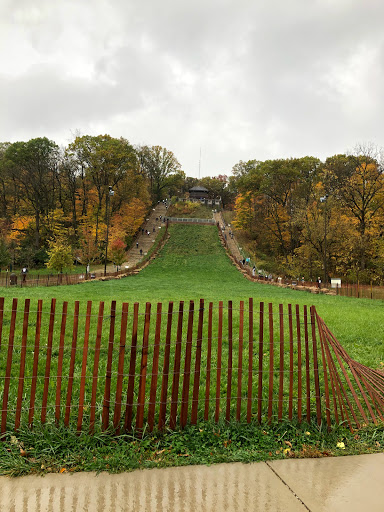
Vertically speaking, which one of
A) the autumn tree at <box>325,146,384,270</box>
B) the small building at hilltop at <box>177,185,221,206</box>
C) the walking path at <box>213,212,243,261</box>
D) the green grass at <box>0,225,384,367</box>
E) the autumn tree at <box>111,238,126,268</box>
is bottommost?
the green grass at <box>0,225,384,367</box>

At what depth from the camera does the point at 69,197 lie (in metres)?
49.1

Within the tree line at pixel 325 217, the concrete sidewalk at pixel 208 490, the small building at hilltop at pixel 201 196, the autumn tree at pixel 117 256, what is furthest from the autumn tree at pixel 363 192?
the small building at hilltop at pixel 201 196

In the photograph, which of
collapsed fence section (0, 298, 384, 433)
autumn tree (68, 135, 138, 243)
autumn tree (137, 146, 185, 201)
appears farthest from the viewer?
autumn tree (137, 146, 185, 201)

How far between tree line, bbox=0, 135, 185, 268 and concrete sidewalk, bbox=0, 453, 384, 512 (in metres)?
36.1

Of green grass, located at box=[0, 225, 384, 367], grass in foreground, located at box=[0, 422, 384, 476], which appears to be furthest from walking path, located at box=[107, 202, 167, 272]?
grass in foreground, located at box=[0, 422, 384, 476]

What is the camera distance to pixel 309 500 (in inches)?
115

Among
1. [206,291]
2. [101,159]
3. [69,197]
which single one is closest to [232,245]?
[101,159]

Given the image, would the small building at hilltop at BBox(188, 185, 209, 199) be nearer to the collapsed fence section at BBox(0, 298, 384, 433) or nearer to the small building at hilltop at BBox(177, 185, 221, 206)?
the small building at hilltop at BBox(177, 185, 221, 206)

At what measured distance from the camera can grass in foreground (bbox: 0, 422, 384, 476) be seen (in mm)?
3273

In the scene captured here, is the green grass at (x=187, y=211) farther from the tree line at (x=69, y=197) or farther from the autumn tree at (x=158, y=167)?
the tree line at (x=69, y=197)

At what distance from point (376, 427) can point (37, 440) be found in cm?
447

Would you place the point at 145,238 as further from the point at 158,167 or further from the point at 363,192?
the point at 363,192

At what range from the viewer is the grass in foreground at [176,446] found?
327 cm

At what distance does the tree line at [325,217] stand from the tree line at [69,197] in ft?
70.6
